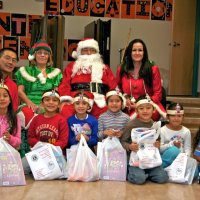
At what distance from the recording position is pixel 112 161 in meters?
2.92

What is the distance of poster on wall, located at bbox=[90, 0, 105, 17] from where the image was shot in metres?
6.72

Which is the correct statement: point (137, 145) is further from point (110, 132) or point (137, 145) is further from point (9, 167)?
point (9, 167)

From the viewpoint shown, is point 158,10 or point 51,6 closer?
point 51,6

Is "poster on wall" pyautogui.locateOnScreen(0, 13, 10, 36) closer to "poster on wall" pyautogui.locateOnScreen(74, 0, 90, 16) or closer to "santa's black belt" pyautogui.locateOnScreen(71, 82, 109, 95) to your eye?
"poster on wall" pyautogui.locateOnScreen(74, 0, 90, 16)

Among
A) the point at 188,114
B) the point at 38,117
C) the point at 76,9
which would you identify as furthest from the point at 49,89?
the point at 76,9

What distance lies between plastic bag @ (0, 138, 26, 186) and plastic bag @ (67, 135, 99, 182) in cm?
39

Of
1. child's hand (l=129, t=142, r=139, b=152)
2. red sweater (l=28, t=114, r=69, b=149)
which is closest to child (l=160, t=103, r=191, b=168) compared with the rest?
child's hand (l=129, t=142, r=139, b=152)

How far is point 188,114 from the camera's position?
18.3 feet

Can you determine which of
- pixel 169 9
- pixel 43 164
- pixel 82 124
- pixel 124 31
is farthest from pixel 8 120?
pixel 169 9

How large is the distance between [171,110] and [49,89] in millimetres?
1195

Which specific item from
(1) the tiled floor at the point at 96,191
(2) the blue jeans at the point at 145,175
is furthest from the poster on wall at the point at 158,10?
(1) the tiled floor at the point at 96,191

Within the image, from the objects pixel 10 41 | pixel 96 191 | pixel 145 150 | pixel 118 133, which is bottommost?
pixel 96 191

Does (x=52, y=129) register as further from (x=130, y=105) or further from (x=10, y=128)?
(x=130, y=105)

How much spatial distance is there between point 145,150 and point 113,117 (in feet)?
1.54
